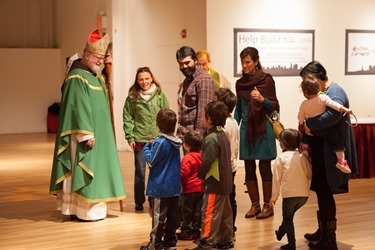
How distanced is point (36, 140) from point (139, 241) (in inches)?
357

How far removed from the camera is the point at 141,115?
6.38 metres

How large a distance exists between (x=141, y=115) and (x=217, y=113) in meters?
1.80

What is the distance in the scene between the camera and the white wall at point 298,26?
908cm

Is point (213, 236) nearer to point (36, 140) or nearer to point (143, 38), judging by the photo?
point (143, 38)

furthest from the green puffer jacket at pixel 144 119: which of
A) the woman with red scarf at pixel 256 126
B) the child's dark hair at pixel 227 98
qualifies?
the child's dark hair at pixel 227 98

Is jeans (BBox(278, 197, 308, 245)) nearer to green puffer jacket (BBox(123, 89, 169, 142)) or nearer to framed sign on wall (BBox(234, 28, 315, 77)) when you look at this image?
green puffer jacket (BBox(123, 89, 169, 142))

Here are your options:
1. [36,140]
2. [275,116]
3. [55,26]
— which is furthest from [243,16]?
[55,26]

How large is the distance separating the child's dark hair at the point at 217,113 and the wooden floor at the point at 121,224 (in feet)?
3.24

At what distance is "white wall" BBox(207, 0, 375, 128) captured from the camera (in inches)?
357

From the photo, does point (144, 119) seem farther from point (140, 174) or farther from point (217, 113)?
point (217, 113)

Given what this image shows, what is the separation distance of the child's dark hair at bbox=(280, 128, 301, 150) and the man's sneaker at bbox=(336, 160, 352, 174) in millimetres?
343

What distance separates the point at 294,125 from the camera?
966 cm

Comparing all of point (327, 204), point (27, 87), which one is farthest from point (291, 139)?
point (27, 87)

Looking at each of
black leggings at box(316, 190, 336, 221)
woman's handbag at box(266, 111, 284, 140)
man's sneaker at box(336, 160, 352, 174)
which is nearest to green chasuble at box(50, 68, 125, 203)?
woman's handbag at box(266, 111, 284, 140)
